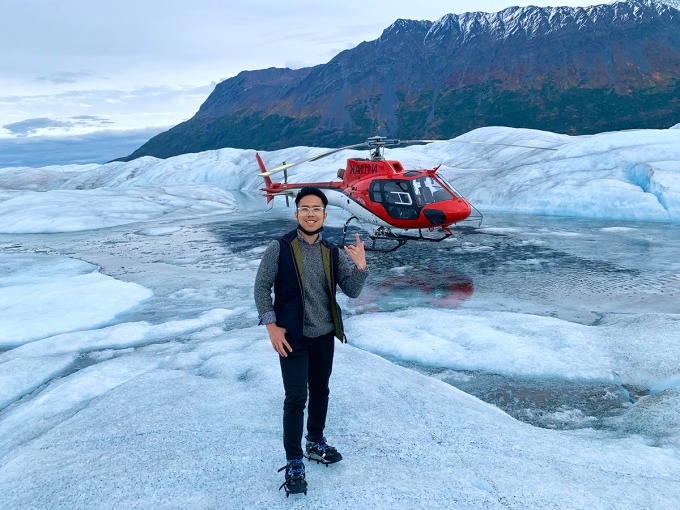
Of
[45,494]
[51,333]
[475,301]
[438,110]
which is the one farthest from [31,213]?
[438,110]

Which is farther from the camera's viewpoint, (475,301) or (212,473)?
(475,301)

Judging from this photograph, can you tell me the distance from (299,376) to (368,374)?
7.31 ft

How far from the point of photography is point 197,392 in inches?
185

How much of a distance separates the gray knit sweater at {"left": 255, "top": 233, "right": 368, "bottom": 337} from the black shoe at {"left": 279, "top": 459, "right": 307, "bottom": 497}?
31.9 inches

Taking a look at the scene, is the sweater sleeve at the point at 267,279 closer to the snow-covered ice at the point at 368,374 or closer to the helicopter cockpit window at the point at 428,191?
the snow-covered ice at the point at 368,374

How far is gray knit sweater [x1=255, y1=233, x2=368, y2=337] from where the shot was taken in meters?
3.05

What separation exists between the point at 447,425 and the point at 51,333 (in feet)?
22.2

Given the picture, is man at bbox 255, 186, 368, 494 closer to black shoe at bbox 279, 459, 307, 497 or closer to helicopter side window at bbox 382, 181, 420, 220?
black shoe at bbox 279, 459, 307, 497

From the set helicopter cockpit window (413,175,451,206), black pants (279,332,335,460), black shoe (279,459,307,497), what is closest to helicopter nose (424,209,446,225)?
helicopter cockpit window (413,175,451,206)

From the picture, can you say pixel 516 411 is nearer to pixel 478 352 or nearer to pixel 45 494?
pixel 478 352

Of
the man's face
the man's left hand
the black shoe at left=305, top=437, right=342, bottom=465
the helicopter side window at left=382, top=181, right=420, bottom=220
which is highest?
the man's face

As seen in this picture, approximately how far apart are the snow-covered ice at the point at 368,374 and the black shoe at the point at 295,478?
0.07 metres

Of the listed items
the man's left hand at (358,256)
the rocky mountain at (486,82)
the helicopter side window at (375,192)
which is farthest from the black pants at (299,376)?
the rocky mountain at (486,82)

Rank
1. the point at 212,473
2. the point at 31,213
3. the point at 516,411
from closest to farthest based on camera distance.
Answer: the point at 212,473, the point at 516,411, the point at 31,213
